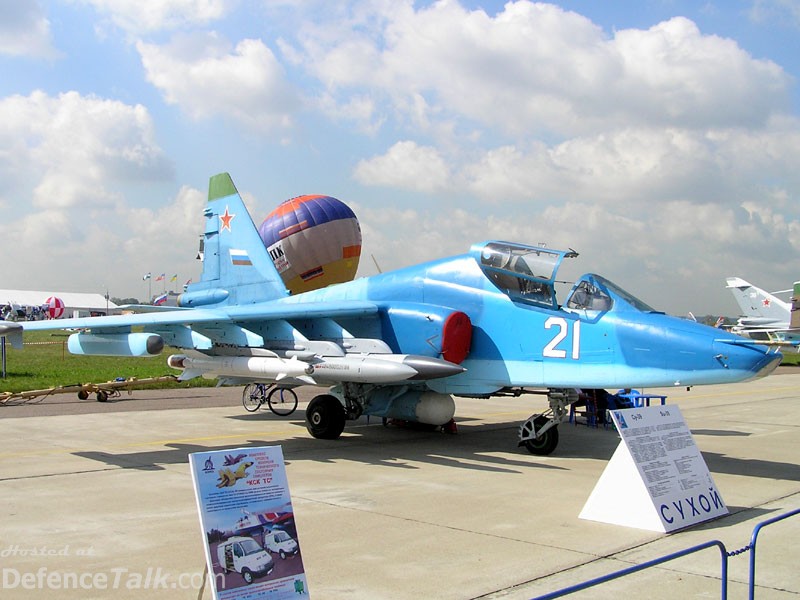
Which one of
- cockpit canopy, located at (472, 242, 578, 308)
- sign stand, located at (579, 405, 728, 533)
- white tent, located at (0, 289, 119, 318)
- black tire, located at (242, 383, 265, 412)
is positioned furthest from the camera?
white tent, located at (0, 289, 119, 318)

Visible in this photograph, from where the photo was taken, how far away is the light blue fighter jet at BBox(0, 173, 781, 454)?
9.09m

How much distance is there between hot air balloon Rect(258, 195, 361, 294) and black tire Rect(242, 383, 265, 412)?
1401cm

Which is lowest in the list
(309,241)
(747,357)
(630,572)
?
(630,572)

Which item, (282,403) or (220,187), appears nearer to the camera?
(220,187)

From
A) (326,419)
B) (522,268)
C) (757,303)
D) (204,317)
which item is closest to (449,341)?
(522,268)

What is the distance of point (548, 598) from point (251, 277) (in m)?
11.6

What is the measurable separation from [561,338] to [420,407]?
2.70 metres

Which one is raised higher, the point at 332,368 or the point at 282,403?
the point at 332,368

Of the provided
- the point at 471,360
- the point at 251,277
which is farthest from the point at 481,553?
the point at 251,277

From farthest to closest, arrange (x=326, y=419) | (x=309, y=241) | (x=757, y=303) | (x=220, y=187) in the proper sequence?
(x=757, y=303), (x=309, y=241), (x=220, y=187), (x=326, y=419)

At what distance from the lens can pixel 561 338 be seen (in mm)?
9750

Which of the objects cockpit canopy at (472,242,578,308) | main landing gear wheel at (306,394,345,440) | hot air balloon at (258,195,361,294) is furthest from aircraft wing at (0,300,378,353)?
hot air balloon at (258,195,361,294)

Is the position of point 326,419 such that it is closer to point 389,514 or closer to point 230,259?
point 230,259

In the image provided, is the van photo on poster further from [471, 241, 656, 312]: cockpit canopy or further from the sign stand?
[471, 241, 656, 312]: cockpit canopy
